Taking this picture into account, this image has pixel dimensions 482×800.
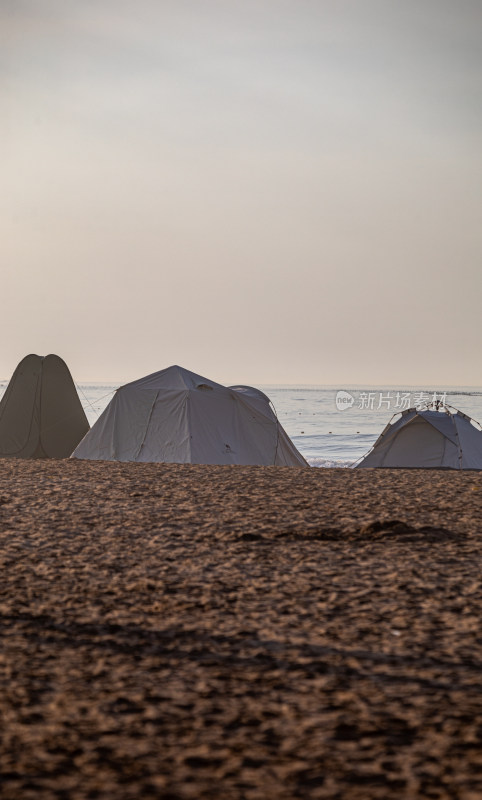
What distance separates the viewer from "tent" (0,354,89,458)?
20906 millimetres

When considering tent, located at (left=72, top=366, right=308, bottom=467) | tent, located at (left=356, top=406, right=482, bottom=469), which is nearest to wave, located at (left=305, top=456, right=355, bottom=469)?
A: tent, located at (left=356, top=406, right=482, bottom=469)

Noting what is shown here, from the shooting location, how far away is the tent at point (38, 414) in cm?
2091

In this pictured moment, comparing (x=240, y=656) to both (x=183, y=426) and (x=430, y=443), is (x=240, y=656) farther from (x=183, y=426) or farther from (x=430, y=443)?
(x=430, y=443)

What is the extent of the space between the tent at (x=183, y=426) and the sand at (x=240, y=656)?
881cm

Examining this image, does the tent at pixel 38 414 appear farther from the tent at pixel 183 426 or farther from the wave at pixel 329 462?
the wave at pixel 329 462

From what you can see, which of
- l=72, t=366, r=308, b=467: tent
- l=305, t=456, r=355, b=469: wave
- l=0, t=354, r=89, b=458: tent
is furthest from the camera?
l=305, t=456, r=355, b=469: wave

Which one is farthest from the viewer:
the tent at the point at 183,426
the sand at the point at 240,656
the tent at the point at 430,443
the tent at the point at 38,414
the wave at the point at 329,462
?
the wave at the point at 329,462

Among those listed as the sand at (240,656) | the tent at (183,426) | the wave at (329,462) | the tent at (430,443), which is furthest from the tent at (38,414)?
the wave at (329,462)

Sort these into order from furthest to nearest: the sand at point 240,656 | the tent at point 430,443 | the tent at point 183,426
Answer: the tent at point 430,443
the tent at point 183,426
the sand at point 240,656

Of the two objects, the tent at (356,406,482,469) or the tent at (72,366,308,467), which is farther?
the tent at (356,406,482,469)

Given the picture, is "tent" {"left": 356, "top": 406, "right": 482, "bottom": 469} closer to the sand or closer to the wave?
the sand

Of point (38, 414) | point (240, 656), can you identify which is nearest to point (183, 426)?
point (38, 414)

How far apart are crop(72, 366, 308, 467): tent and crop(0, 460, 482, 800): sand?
8811mm

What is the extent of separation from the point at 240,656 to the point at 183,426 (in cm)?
1353
